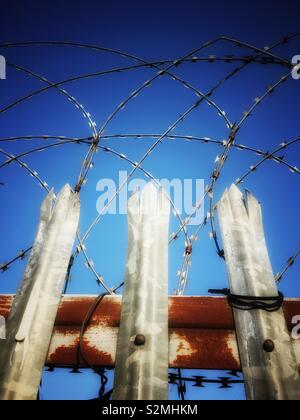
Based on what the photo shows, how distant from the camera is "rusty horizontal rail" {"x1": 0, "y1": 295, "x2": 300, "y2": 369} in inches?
59.7

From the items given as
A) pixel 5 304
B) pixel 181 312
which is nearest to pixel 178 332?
pixel 181 312

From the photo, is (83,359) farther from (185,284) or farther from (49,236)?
(185,284)

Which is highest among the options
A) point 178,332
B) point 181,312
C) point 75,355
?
point 181,312

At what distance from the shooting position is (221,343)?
5.06 ft

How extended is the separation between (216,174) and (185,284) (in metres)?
1.75

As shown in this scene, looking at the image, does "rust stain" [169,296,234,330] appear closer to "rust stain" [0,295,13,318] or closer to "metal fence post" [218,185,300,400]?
"metal fence post" [218,185,300,400]

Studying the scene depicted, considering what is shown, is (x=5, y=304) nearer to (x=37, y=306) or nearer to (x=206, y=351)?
(x=37, y=306)

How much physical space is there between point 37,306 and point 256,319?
123cm

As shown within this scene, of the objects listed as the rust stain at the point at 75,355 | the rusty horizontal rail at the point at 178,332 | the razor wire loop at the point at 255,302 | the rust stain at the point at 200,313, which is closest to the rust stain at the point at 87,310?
the rusty horizontal rail at the point at 178,332

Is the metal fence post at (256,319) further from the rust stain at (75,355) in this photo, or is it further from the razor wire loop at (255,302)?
the rust stain at (75,355)

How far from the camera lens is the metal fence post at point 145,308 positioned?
1.44 metres

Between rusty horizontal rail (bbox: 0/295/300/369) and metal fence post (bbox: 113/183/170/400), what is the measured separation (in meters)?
0.07

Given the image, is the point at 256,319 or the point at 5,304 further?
the point at 5,304

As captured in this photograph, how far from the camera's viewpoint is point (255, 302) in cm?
162
